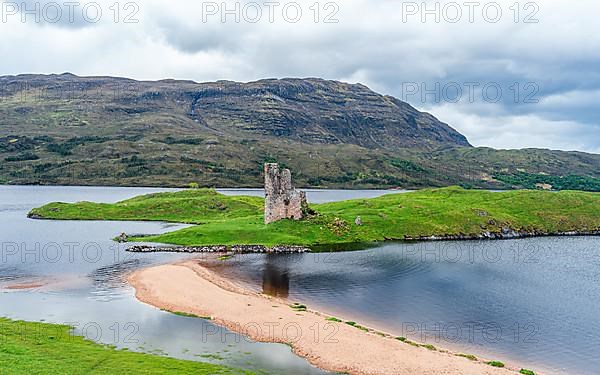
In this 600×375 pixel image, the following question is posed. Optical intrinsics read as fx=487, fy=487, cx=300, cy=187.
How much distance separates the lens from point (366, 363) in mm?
34906

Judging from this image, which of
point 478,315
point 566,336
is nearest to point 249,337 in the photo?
point 478,315

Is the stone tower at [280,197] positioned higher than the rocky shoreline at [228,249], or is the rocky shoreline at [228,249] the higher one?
the stone tower at [280,197]

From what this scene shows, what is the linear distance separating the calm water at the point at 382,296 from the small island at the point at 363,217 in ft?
26.3

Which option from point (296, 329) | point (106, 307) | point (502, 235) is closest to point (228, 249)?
point (106, 307)

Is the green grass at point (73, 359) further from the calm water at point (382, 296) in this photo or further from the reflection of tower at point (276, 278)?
the reflection of tower at point (276, 278)

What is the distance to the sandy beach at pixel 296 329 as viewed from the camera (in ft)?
114

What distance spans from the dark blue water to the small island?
30.2 feet

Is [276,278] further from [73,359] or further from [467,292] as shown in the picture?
[73,359]

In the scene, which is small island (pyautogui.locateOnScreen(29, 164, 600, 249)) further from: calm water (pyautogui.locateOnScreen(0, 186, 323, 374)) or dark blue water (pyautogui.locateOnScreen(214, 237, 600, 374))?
calm water (pyautogui.locateOnScreen(0, 186, 323, 374))

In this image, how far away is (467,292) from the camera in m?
56.6

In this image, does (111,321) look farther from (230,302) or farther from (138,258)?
(138,258)

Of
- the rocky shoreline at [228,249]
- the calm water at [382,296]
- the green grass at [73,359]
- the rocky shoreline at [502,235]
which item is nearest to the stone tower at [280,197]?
the rocky shoreline at [228,249]

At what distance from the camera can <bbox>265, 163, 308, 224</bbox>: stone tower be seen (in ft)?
290

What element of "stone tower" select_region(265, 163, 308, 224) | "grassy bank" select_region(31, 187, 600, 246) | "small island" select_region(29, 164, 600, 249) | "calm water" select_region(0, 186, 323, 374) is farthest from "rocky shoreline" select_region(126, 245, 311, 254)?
"stone tower" select_region(265, 163, 308, 224)
